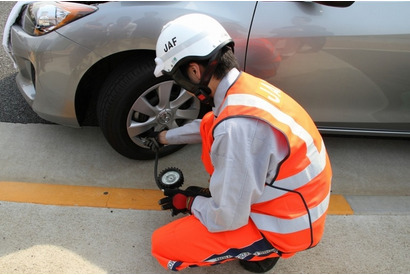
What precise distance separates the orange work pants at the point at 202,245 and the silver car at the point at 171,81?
0.83 meters

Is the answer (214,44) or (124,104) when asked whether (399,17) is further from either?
(124,104)

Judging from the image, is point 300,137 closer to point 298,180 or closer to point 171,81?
point 298,180

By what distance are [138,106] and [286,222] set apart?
1180 mm

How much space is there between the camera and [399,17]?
207cm

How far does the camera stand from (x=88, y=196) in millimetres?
2289

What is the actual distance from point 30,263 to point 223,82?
1412mm

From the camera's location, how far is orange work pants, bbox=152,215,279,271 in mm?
1635

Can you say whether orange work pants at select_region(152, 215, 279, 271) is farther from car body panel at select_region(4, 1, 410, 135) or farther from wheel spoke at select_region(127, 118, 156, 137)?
car body panel at select_region(4, 1, 410, 135)

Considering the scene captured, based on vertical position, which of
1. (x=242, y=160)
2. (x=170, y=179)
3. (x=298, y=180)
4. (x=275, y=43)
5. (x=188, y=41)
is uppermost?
(x=188, y=41)

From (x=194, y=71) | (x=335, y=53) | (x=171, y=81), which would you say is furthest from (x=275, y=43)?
(x=194, y=71)

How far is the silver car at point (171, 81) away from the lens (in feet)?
6.75

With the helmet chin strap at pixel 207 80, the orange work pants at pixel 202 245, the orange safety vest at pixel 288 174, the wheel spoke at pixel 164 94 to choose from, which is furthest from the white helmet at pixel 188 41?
the orange work pants at pixel 202 245

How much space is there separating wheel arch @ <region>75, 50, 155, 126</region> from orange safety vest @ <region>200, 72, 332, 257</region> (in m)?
0.96

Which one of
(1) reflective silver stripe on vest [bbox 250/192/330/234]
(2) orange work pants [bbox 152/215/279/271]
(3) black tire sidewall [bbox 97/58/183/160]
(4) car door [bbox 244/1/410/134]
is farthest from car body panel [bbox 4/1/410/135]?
(2) orange work pants [bbox 152/215/279/271]
